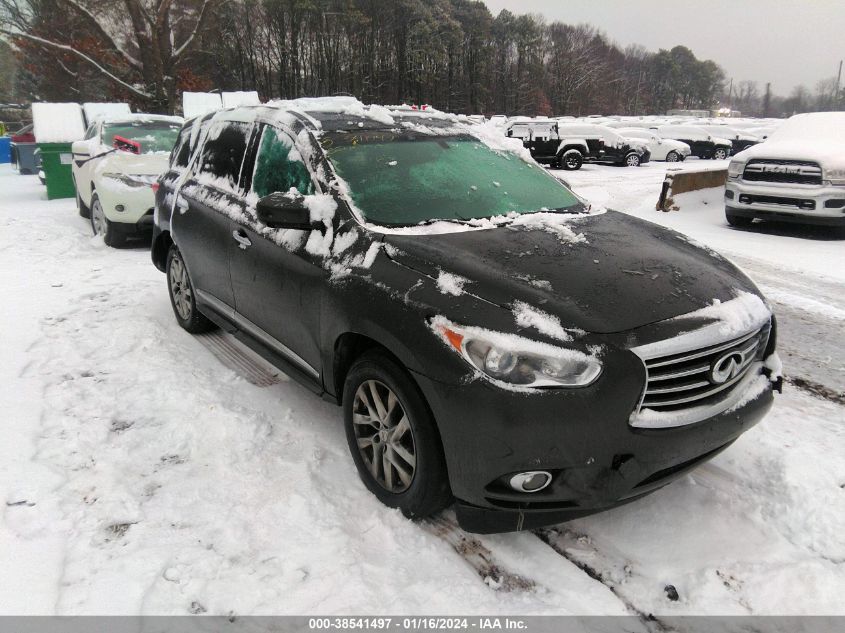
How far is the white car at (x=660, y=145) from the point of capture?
1105 inches

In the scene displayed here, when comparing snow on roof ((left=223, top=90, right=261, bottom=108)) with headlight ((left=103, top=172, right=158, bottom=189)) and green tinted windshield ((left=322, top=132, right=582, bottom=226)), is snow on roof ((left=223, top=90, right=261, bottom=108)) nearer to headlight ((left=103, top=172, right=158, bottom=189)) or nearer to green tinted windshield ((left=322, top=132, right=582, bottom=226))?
headlight ((left=103, top=172, right=158, bottom=189))

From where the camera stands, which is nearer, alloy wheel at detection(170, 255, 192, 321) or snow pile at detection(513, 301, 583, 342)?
snow pile at detection(513, 301, 583, 342)

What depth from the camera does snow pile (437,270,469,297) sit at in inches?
98.4

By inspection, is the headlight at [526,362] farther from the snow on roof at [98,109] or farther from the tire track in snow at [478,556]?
the snow on roof at [98,109]

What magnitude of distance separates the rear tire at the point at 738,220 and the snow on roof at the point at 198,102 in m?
17.3

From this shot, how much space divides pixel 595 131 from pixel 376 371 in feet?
79.7

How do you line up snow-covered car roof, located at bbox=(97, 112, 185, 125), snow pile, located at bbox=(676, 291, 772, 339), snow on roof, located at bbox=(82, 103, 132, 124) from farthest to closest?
1. snow on roof, located at bbox=(82, 103, 132, 124)
2. snow-covered car roof, located at bbox=(97, 112, 185, 125)
3. snow pile, located at bbox=(676, 291, 772, 339)

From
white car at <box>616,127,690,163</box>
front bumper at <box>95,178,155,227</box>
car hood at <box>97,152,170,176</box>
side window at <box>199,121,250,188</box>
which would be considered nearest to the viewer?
side window at <box>199,121,250,188</box>

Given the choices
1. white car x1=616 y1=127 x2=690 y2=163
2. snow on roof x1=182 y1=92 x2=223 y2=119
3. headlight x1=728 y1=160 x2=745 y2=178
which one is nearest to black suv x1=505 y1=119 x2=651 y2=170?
white car x1=616 y1=127 x2=690 y2=163

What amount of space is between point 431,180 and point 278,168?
97cm

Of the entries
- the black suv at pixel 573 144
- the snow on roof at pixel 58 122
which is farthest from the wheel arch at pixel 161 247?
the black suv at pixel 573 144

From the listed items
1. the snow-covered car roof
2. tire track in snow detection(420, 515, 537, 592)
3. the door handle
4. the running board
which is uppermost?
the snow-covered car roof

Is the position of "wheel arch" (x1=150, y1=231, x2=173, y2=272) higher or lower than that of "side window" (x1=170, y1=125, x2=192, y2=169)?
lower

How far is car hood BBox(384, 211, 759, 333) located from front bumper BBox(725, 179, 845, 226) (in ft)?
24.3
